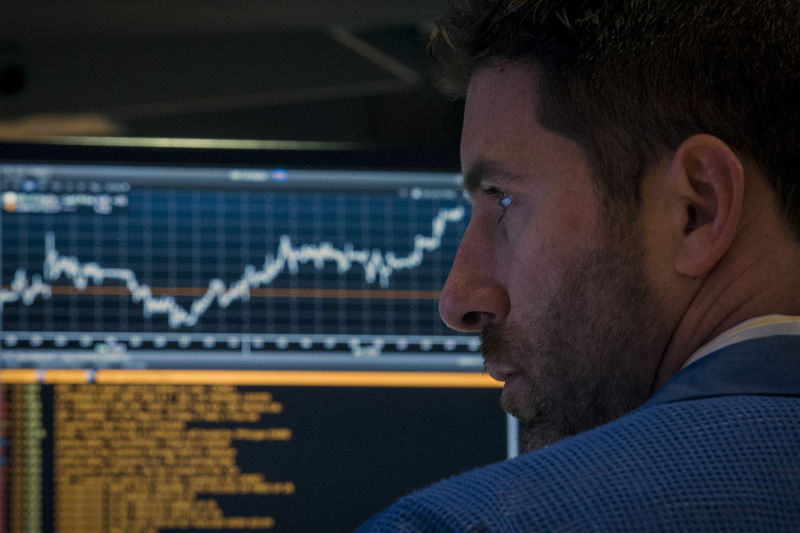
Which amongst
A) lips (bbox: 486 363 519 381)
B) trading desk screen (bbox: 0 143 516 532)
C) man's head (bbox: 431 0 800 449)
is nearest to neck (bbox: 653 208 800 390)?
man's head (bbox: 431 0 800 449)

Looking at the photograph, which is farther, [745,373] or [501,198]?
[501,198]

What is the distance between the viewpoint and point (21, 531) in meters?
0.86

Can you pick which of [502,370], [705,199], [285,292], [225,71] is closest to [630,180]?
[705,199]

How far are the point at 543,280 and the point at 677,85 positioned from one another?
14 cm

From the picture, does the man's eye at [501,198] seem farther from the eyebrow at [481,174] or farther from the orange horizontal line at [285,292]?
the orange horizontal line at [285,292]

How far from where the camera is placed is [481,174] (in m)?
0.67

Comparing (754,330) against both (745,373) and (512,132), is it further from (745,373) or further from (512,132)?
(512,132)

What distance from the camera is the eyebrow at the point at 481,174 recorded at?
2.12 feet

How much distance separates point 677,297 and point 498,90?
0.19 metres

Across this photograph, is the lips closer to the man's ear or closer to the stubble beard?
the stubble beard

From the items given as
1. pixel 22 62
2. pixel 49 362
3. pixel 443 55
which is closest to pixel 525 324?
pixel 443 55

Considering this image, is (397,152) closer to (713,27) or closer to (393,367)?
(393,367)

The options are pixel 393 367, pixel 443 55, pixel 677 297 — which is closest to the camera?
pixel 677 297

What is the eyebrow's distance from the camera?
0.65 metres
